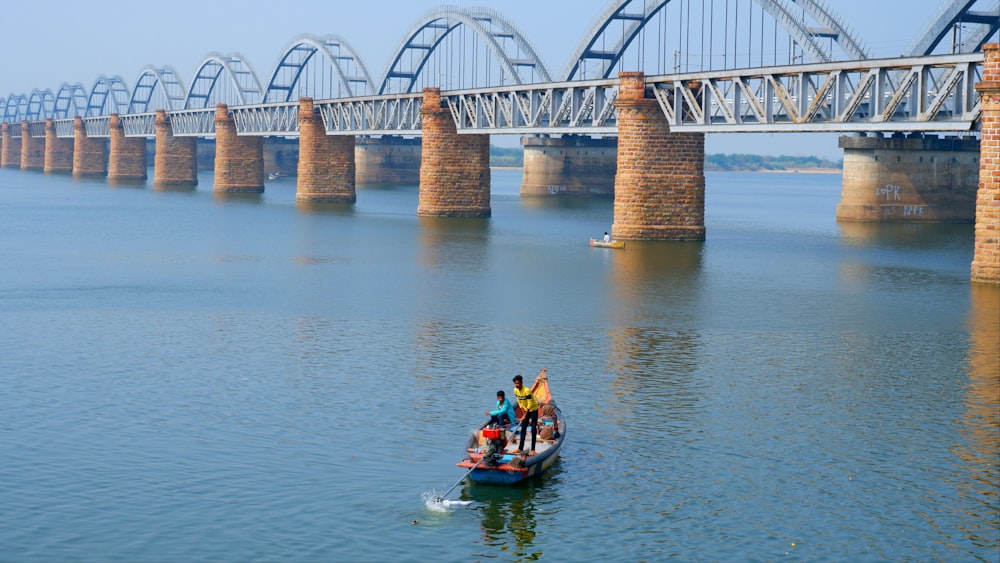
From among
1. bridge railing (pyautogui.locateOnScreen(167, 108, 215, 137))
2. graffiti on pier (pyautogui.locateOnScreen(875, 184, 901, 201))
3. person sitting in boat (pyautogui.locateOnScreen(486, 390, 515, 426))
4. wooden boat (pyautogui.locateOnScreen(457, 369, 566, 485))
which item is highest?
bridge railing (pyautogui.locateOnScreen(167, 108, 215, 137))

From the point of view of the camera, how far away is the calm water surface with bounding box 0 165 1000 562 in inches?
804

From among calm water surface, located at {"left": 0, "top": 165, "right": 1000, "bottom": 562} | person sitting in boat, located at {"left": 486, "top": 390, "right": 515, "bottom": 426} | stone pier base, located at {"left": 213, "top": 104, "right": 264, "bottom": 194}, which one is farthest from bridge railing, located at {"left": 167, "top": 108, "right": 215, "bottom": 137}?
person sitting in boat, located at {"left": 486, "top": 390, "right": 515, "bottom": 426}

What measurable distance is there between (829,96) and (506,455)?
40.0 metres

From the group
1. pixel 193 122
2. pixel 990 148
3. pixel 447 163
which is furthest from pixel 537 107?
pixel 193 122

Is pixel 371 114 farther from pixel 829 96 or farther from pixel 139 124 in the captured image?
pixel 139 124

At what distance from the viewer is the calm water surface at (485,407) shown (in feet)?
67.0

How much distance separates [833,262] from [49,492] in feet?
152

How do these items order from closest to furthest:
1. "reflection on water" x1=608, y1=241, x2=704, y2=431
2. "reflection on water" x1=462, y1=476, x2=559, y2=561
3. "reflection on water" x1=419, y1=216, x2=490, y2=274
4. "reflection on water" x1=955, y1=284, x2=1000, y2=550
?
"reflection on water" x1=462, y1=476, x2=559, y2=561
"reflection on water" x1=955, y1=284, x2=1000, y2=550
"reflection on water" x1=608, y1=241, x2=704, y2=431
"reflection on water" x1=419, y1=216, x2=490, y2=274

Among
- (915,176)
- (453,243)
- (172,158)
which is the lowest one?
(453,243)

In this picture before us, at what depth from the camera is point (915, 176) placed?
296ft

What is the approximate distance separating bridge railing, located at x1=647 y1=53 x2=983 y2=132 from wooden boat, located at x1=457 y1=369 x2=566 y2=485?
31.3m

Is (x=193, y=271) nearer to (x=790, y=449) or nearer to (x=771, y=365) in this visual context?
(x=771, y=365)

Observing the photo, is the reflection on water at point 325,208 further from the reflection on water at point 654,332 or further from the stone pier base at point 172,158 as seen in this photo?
the stone pier base at point 172,158

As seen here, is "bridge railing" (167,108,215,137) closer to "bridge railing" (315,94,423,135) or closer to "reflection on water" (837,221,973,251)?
"bridge railing" (315,94,423,135)
